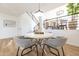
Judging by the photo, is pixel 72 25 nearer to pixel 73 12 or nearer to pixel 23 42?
pixel 73 12

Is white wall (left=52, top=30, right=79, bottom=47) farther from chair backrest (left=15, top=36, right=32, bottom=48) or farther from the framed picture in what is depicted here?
the framed picture

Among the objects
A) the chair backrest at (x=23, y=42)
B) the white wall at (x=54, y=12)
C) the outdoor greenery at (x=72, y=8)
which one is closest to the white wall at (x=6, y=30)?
the chair backrest at (x=23, y=42)

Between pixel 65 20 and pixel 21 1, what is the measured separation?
83 cm

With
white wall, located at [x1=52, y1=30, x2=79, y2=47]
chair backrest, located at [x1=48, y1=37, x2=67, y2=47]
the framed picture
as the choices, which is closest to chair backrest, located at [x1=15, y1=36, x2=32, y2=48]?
the framed picture

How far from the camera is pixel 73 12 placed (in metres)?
1.76

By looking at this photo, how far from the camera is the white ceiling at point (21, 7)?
1655 mm

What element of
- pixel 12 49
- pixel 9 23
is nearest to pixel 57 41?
pixel 12 49

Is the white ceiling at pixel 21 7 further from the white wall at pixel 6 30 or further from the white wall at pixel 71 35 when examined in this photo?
the white wall at pixel 71 35

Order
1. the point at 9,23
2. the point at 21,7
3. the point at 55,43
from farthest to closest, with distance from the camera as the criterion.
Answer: the point at 55,43 < the point at 9,23 < the point at 21,7

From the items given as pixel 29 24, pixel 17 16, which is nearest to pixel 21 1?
pixel 17 16

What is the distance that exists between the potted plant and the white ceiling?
189 mm

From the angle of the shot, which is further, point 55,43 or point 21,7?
point 55,43

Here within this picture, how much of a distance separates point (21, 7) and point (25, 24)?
325 millimetres

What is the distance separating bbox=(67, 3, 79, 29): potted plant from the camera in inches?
67.3
